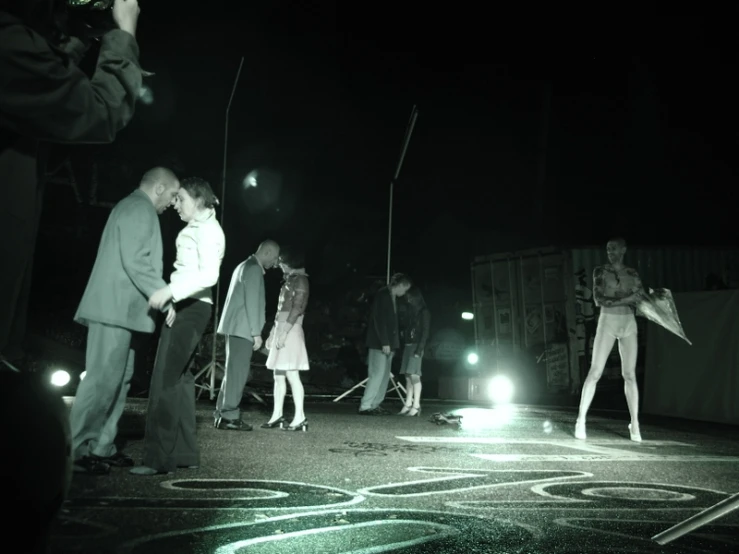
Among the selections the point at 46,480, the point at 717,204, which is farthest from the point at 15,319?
the point at 717,204

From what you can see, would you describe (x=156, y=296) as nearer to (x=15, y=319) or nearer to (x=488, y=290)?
(x=15, y=319)

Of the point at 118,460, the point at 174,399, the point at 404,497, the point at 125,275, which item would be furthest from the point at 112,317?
the point at 404,497

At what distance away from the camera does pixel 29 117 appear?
4.17 feet

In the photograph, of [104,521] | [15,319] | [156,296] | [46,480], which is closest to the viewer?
[46,480]

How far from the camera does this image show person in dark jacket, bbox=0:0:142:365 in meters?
1.25

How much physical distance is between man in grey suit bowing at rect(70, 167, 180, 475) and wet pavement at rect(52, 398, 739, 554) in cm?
29

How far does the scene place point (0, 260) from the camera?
1266mm

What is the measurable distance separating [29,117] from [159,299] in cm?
345

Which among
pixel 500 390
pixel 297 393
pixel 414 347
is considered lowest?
pixel 297 393

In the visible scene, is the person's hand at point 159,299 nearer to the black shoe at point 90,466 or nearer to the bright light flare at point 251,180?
the black shoe at point 90,466

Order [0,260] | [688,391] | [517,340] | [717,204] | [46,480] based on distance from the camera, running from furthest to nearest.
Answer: [717,204] < [517,340] < [688,391] < [0,260] < [46,480]

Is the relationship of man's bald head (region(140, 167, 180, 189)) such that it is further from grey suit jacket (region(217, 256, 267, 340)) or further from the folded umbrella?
the folded umbrella

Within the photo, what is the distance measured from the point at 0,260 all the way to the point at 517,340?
51.5ft

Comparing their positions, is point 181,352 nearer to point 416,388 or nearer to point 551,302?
point 416,388
